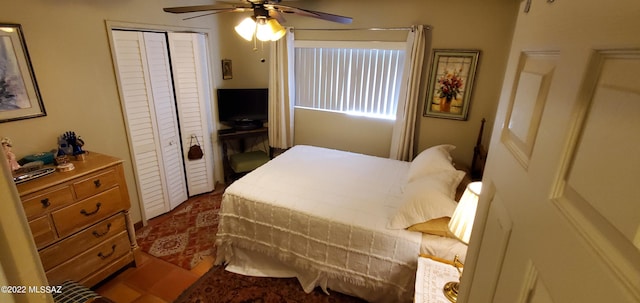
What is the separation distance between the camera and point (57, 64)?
221 centimetres

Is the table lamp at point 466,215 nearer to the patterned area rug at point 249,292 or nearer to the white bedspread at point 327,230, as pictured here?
the white bedspread at point 327,230

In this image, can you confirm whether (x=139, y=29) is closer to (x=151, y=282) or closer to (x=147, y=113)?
(x=147, y=113)

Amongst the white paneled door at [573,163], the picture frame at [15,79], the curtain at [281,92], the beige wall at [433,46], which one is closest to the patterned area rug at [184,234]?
the curtain at [281,92]

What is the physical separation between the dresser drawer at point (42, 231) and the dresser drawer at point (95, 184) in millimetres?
235

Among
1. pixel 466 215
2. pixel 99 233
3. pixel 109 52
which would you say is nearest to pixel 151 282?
pixel 99 233

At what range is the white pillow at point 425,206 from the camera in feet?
6.20

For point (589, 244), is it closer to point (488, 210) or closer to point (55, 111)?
point (488, 210)

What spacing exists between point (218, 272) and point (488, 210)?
234cm

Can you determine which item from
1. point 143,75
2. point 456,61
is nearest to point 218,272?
point 143,75

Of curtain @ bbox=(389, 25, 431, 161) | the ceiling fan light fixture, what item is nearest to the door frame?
the ceiling fan light fixture

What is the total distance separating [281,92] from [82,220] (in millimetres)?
2565

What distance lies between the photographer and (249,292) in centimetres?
225

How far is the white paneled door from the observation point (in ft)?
0.95

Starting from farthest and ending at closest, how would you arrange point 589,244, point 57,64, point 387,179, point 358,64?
point 358,64 → point 387,179 → point 57,64 → point 589,244
